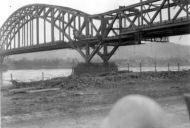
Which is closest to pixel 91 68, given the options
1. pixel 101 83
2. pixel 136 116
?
pixel 101 83

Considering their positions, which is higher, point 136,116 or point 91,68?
point 136,116

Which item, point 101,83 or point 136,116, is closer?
point 136,116

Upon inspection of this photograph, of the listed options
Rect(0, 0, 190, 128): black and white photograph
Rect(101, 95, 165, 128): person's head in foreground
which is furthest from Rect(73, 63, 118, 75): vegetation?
Rect(101, 95, 165, 128): person's head in foreground

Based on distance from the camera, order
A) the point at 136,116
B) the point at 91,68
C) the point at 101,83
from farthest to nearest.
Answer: the point at 91,68 → the point at 101,83 → the point at 136,116

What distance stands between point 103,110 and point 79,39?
39.1 m

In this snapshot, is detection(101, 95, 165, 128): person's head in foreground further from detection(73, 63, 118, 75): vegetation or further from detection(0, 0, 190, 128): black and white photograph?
detection(73, 63, 118, 75): vegetation

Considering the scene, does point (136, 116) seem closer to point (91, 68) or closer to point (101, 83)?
point (101, 83)

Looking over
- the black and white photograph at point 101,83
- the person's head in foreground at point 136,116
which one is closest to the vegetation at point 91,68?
the black and white photograph at point 101,83

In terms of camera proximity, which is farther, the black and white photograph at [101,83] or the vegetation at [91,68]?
the vegetation at [91,68]

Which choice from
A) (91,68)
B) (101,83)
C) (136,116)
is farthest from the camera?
(91,68)

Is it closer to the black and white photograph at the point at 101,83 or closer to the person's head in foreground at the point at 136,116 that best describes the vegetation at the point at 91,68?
the black and white photograph at the point at 101,83

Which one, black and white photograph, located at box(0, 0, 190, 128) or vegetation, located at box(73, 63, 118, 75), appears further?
vegetation, located at box(73, 63, 118, 75)

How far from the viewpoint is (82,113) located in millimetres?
10727

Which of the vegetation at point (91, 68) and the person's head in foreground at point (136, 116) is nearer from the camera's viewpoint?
the person's head in foreground at point (136, 116)
